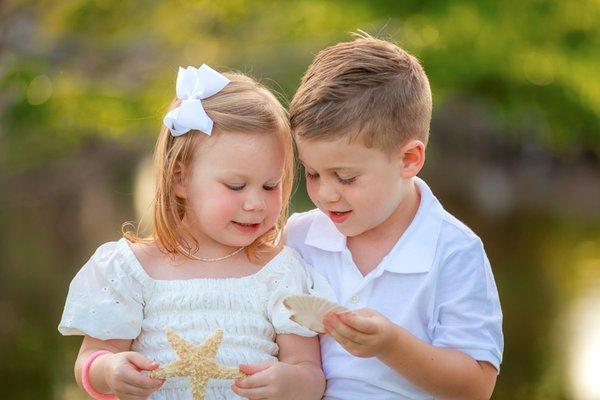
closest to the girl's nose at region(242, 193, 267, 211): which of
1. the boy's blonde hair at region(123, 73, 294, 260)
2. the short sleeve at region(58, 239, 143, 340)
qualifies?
the boy's blonde hair at region(123, 73, 294, 260)

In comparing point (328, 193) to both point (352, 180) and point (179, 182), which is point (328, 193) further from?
point (179, 182)

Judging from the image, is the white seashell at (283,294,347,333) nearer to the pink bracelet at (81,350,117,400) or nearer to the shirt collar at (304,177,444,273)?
the shirt collar at (304,177,444,273)

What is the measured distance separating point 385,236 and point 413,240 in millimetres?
114

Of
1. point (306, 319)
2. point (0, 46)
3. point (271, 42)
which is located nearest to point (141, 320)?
point (306, 319)

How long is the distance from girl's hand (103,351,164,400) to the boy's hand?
0.51 m

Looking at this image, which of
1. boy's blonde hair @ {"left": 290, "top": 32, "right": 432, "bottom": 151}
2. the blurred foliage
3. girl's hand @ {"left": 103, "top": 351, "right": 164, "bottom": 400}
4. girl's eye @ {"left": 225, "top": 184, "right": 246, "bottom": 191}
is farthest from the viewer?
the blurred foliage

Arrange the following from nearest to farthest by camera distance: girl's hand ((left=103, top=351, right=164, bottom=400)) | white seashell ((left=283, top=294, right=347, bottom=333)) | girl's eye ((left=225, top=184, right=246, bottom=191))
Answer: white seashell ((left=283, top=294, right=347, bottom=333))
girl's hand ((left=103, top=351, right=164, bottom=400))
girl's eye ((left=225, top=184, right=246, bottom=191))

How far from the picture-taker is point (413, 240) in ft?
10.9

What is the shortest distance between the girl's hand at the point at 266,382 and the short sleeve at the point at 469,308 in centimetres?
45

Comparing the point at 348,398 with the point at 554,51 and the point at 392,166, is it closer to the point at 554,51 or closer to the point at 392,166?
the point at 392,166

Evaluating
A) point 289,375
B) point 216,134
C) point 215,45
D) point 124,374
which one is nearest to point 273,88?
point 215,45

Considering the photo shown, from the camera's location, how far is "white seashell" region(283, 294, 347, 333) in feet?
9.64

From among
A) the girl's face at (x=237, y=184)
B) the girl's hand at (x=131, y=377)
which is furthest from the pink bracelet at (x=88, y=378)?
the girl's face at (x=237, y=184)

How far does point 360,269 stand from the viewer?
340cm
